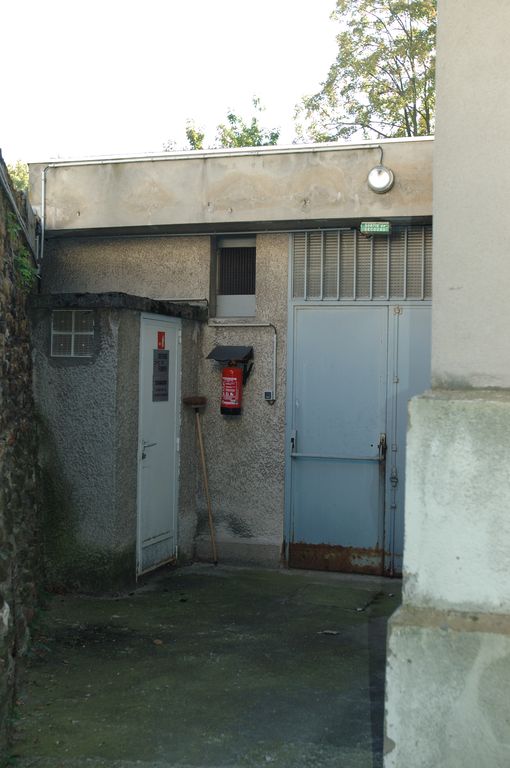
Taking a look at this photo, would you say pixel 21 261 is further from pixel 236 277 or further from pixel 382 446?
pixel 382 446

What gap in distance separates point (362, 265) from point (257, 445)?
7.05 feet

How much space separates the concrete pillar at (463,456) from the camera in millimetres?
2660

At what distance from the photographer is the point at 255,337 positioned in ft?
28.9

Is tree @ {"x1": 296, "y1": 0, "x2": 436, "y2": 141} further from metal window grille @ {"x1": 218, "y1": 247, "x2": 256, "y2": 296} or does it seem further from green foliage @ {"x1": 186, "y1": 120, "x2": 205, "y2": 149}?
metal window grille @ {"x1": 218, "y1": 247, "x2": 256, "y2": 296}

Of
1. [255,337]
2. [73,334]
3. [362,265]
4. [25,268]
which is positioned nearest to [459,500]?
[73,334]

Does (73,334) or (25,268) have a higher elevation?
(25,268)

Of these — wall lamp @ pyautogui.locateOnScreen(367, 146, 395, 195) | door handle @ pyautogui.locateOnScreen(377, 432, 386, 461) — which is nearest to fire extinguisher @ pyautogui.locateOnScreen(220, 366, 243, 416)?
door handle @ pyautogui.locateOnScreen(377, 432, 386, 461)

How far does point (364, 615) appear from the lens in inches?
280

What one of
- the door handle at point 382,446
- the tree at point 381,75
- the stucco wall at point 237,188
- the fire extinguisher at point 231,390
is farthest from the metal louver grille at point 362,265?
the tree at point 381,75

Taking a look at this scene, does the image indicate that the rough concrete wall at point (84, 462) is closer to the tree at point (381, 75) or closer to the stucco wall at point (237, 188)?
the stucco wall at point (237, 188)

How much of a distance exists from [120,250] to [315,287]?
2.21 m

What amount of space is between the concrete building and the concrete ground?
77 cm

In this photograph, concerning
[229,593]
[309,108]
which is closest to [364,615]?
[229,593]

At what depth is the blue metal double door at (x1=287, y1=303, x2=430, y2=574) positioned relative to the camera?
838cm
